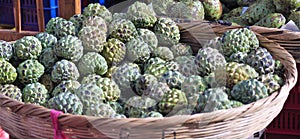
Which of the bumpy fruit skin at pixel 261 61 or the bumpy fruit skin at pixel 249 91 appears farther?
the bumpy fruit skin at pixel 261 61

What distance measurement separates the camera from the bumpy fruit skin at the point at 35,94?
154 centimetres

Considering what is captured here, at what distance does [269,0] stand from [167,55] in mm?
1062

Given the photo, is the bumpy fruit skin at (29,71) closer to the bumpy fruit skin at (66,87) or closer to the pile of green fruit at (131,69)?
the pile of green fruit at (131,69)

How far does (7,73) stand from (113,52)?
39 centimetres

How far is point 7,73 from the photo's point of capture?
1.63 meters

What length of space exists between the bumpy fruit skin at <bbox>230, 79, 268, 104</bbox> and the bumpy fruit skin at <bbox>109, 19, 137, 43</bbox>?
51 cm

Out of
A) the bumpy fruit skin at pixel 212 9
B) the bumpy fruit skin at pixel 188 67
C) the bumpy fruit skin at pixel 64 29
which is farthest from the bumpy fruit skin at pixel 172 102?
the bumpy fruit skin at pixel 212 9

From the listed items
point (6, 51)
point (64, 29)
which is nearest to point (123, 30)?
point (64, 29)

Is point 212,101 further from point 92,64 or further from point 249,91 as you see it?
point 92,64

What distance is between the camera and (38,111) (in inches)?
52.9

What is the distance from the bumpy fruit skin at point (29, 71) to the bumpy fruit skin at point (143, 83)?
1.15 ft

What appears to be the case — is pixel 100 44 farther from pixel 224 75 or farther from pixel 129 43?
pixel 224 75

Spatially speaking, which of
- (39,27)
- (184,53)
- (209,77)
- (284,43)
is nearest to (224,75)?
(209,77)

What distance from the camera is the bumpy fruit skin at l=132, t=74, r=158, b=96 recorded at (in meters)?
1.55
